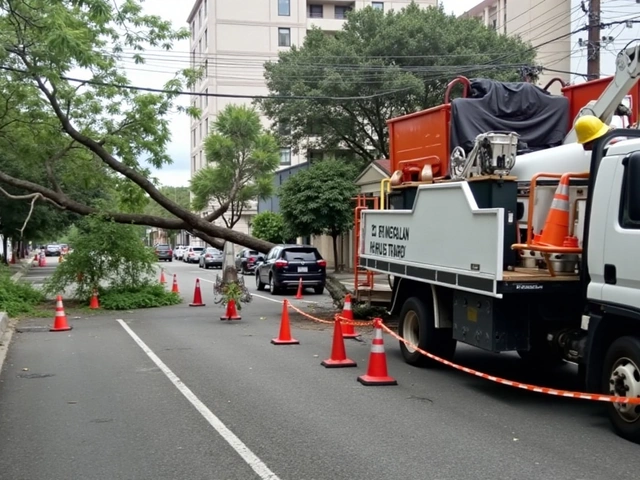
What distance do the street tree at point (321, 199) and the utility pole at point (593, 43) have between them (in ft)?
50.5

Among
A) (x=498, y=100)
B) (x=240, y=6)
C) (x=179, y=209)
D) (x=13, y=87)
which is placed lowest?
(x=179, y=209)

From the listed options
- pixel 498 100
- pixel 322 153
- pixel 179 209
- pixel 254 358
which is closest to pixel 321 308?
pixel 179 209

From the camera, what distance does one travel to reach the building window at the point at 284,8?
70.1 metres

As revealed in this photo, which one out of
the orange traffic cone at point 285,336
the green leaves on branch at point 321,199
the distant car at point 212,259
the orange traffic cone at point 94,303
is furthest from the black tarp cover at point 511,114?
the distant car at point 212,259

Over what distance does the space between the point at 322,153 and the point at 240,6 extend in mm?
36789

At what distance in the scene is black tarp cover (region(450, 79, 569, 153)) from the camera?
32.3 feet

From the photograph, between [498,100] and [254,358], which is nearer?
[498,100]

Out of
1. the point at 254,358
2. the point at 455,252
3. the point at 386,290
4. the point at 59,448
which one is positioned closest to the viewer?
the point at 59,448

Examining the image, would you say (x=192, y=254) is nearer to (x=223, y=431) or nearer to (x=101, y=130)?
(x=101, y=130)

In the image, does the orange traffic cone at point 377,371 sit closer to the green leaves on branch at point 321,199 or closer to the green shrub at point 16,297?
the green shrub at point 16,297

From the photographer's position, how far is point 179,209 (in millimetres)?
19453

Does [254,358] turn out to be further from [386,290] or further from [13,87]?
[13,87]

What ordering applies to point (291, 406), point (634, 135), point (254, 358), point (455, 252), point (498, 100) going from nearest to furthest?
point (634, 135) → point (291, 406) → point (455, 252) → point (498, 100) → point (254, 358)

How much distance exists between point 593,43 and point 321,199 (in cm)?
1613
